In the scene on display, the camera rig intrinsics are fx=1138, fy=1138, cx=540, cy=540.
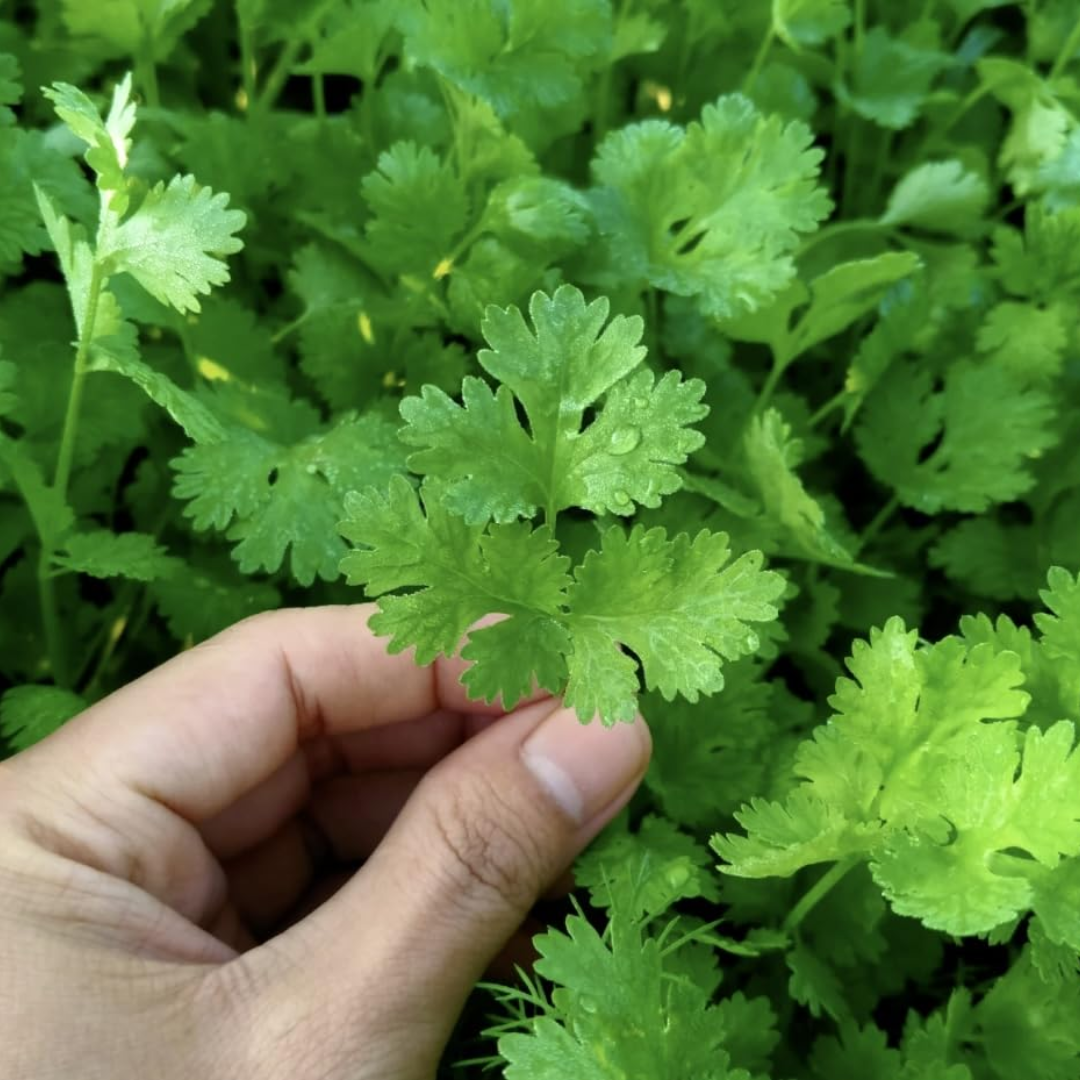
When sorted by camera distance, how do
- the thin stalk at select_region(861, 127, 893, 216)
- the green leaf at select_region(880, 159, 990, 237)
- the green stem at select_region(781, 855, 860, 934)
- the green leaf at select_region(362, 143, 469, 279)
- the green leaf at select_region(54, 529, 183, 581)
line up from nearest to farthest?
the green stem at select_region(781, 855, 860, 934) → the green leaf at select_region(54, 529, 183, 581) → the green leaf at select_region(362, 143, 469, 279) → the green leaf at select_region(880, 159, 990, 237) → the thin stalk at select_region(861, 127, 893, 216)

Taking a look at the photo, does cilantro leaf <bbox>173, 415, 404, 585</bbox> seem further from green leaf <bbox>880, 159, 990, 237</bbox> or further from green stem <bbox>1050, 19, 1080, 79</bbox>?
green stem <bbox>1050, 19, 1080, 79</bbox>

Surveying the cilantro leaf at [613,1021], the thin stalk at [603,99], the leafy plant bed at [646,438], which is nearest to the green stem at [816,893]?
the leafy plant bed at [646,438]

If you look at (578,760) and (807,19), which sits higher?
(807,19)

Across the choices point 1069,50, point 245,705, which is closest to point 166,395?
point 245,705

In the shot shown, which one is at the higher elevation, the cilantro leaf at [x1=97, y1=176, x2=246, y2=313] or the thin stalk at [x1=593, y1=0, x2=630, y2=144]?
the cilantro leaf at [x1=97, y1=176, x2=246, y2=313]

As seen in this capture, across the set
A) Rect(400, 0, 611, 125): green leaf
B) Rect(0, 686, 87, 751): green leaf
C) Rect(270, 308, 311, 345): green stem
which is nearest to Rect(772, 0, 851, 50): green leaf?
Rect(400, 0, 611, 125): green leaf

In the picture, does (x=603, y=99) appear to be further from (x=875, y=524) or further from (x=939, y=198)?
(x=875, y=524)

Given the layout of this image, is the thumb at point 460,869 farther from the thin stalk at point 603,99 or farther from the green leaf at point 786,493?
the thin stalk at point 603,99
